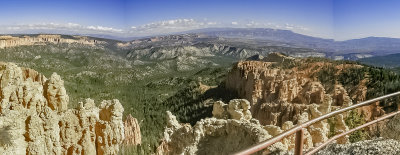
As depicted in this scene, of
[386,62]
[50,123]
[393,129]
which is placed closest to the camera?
[393,129]

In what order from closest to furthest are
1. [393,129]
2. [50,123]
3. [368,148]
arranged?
[368,148]
[393,129]
[50,123]

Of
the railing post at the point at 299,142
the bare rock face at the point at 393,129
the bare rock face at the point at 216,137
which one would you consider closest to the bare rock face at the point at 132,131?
the bare rock face at the point at 216,137

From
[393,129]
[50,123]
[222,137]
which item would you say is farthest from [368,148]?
[50,123]

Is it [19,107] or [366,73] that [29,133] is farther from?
[366,73]

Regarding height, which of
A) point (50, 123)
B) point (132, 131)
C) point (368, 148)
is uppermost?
point (368, 148)

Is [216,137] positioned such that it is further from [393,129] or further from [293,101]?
[293,101]

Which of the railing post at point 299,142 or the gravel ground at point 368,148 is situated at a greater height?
the railing post at point 299,142

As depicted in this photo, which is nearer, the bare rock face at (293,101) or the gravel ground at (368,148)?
the gravel ground at (368,148)

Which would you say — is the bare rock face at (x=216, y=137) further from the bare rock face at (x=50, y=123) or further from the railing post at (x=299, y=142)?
the railing post at (x=299, y=142)

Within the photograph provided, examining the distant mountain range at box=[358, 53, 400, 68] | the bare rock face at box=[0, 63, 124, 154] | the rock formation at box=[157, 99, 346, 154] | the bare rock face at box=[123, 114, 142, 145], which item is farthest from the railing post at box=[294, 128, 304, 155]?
the distant mountain range at box=[358, 53, 400, 68]
